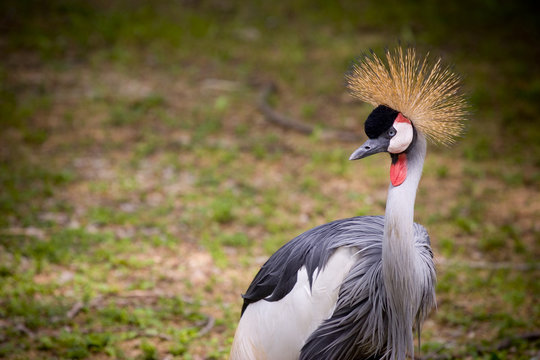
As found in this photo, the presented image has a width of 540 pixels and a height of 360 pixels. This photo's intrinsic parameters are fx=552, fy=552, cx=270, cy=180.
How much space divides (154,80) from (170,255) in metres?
2.99

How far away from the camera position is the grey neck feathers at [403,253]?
1.63m

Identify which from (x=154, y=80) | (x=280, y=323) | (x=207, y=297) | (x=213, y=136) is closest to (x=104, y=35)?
(x=154, y=80)

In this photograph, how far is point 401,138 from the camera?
1.71 metres

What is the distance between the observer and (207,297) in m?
2.98

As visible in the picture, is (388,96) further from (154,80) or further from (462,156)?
(154,80)

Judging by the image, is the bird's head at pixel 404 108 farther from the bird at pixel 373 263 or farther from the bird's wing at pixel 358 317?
the bird's wing at pixel 358 317

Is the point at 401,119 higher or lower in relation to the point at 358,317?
higher

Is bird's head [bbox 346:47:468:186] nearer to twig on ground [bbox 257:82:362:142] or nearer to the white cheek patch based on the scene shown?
the white cheek patch

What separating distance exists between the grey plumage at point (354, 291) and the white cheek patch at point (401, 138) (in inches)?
13.7

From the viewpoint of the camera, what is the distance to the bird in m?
1.71

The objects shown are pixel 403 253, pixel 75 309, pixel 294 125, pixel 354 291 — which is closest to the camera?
pixel 403 253

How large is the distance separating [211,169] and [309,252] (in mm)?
2483

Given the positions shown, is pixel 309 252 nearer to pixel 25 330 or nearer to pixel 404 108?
pixel 404 108

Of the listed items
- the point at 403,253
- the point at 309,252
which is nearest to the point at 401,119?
the point at 403,253
